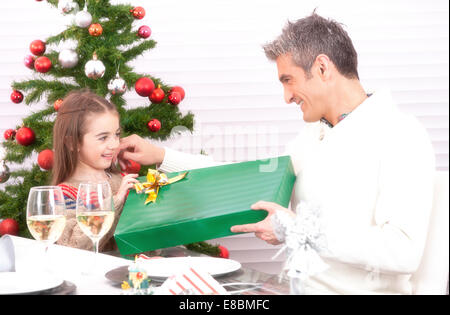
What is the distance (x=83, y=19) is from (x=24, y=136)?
0.64 meters

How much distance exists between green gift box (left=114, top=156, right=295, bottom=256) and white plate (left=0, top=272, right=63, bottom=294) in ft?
1.07

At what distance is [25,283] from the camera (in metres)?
1.16

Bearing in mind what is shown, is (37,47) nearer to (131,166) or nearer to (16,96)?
(16,96)

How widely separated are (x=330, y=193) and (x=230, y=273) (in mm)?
412

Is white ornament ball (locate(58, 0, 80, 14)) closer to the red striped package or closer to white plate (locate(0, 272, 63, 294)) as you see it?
white plate (locate(0, 272, 63, 294))

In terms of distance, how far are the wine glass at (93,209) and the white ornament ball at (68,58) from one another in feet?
5.13

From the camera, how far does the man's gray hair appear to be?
1.75m

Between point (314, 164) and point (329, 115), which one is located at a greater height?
point (329, 115)

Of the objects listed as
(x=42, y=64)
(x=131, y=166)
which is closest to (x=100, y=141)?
(x=131, y=166)

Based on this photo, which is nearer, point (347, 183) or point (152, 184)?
point (347, 183)

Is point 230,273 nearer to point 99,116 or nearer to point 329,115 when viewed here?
point 329,115

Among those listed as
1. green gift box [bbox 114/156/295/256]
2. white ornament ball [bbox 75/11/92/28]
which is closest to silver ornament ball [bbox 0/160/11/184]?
white ornament ball [bbox 75/11/92/28]
